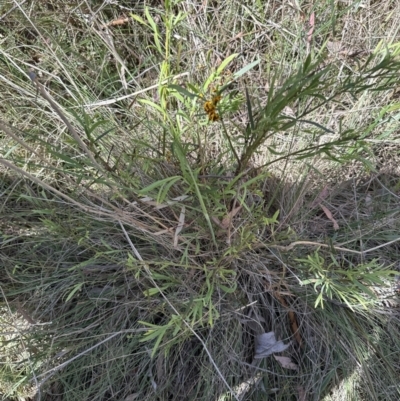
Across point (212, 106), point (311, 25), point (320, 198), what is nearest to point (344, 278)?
point (320, 198)

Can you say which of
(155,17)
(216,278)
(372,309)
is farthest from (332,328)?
(155,17)

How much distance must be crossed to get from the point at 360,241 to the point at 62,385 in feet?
3.34

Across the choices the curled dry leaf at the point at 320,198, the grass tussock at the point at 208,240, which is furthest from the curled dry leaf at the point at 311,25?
the curled dry leaf at the point at 320,198

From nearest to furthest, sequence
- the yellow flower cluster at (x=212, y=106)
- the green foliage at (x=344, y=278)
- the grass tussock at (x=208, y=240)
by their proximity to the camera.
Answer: the yellow flower cluster at (x=212, y=106), the green foliage at (x=344, y=278), the grass tussock at (x=208, y=240)

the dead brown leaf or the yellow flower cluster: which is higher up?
the yellow flower cluster

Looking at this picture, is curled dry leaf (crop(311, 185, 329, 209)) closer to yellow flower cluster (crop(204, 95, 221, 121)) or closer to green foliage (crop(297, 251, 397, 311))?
green foliage (crop(297, 251, 397, 311))

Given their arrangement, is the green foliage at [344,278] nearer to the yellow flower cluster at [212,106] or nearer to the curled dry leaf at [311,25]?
the yellow flower cluster at [212,106]

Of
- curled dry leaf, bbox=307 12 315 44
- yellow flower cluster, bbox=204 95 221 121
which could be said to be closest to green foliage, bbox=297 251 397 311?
yellow flower cluster, bbox=204 95 221 121

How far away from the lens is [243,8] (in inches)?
51.9

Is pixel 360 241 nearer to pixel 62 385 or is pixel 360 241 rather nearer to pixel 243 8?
pixel 243 8

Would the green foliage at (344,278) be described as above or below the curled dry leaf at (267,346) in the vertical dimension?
above

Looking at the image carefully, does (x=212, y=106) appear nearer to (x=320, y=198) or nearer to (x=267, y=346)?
(x=320, y=198)

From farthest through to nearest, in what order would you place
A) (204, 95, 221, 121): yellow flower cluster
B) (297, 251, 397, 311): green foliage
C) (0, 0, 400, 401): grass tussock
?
(0, 0, 400, 401): grass tussock → (297, 251, 397, 311): green foliage → (204, 95, 221, 121): yellow flower cluster

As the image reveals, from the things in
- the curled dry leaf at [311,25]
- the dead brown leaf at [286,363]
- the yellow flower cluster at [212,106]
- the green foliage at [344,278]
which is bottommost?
the dead brown leaf at [286,363]
